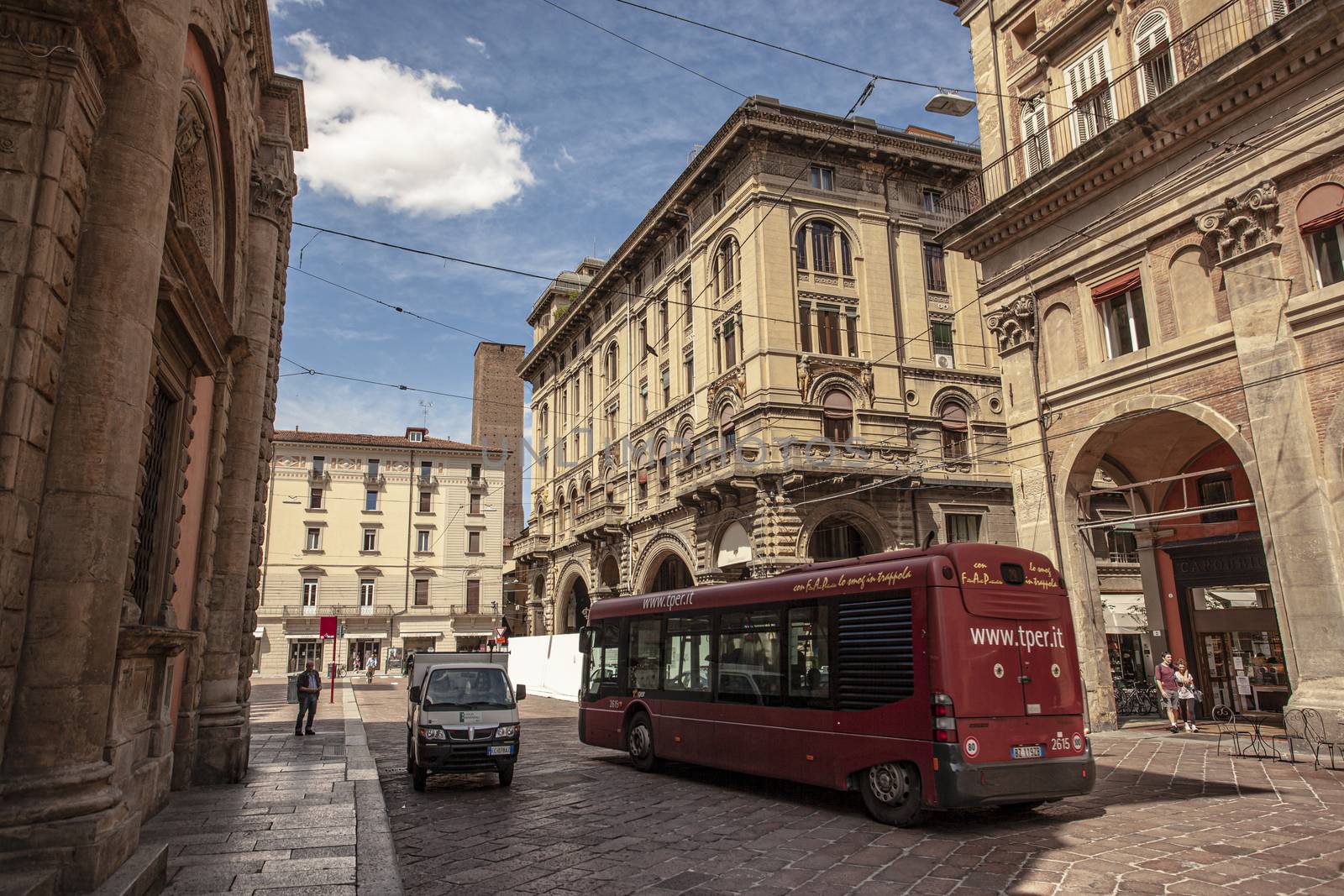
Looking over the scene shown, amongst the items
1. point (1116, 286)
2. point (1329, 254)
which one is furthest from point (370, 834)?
point (1116, 286)

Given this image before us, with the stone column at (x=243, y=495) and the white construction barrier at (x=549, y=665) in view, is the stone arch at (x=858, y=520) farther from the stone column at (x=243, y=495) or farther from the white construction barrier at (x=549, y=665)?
the stone column at (x=243, y=495)

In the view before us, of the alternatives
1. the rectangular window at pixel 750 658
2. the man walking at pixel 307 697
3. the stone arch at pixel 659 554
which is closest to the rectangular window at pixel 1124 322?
the rectangular window at pixel 750 658

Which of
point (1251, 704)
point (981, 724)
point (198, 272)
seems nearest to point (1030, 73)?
point (1251, 704)

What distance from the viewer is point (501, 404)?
67.4 m

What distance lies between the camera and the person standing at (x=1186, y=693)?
1527 centimetres

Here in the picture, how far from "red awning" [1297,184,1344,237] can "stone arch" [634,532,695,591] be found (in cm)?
2126

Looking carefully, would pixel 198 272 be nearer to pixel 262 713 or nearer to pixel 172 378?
pixel 172 378

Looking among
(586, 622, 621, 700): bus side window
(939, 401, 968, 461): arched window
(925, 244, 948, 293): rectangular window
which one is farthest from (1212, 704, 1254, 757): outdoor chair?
(925, 244, 948, 293): rectangular window

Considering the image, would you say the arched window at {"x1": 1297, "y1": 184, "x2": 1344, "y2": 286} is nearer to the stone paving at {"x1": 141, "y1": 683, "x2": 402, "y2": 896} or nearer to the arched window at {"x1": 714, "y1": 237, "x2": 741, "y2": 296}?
the stone paving at {"x1": 141, "y1": 683, "x2": 402, "y2": 896}

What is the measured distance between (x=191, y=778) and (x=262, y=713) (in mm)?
13749

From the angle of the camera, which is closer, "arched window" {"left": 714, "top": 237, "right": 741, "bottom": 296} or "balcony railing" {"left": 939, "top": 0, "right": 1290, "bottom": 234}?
"balcony railing" {"left": 939, "top": 0, "right": 1290, "bottom": 234}

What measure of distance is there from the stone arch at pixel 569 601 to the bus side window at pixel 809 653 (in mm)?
33296

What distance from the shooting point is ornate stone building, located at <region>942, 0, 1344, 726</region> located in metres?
12.4

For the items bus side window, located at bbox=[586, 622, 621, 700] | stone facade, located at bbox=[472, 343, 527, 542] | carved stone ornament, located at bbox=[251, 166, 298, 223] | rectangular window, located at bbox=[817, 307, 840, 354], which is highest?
stone facade, located at bbox=[472, 343, 527, 542]
